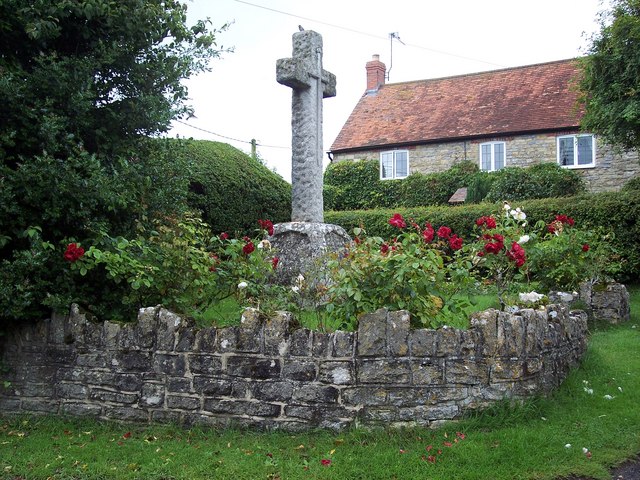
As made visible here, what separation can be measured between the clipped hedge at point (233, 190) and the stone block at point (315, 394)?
17.5ft

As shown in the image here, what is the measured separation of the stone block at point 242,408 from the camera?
4.95m

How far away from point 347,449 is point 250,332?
1.22 metres

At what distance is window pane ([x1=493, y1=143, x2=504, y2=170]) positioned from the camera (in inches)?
942

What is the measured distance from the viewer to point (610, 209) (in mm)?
13102

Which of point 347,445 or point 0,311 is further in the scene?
point 0,311

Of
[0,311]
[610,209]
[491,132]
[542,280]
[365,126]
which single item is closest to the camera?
[0,311]

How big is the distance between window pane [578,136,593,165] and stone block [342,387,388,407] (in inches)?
820

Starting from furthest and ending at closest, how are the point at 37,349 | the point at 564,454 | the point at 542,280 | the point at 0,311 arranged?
the point at 542,280 → the point at 37,349 → the point at 0,311 → the point at 564,454

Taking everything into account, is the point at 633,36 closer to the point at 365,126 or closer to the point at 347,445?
the point at 347,445

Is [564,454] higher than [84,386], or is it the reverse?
[84,386]

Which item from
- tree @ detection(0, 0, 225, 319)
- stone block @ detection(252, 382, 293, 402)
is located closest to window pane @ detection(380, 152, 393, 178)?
tree @ detection(0, 0, 225, 319)

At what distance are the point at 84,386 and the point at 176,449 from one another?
1.32 meters

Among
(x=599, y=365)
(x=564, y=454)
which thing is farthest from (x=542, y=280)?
(x=564, y=454)

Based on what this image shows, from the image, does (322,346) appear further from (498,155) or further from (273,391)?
(498,155)
